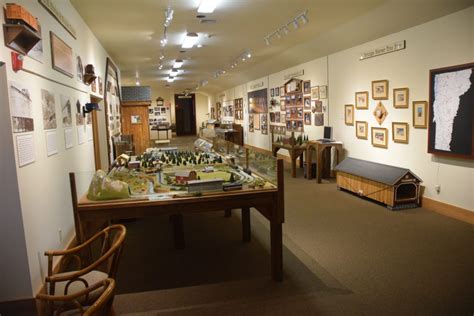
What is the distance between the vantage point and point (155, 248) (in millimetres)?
4387

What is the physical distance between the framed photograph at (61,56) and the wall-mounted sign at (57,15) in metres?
0.24

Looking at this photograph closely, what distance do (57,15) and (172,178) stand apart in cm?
250

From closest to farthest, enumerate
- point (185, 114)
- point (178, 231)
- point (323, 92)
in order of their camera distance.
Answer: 1. point (178, 231)
2. point (323, 92)
3. point (185, 114)

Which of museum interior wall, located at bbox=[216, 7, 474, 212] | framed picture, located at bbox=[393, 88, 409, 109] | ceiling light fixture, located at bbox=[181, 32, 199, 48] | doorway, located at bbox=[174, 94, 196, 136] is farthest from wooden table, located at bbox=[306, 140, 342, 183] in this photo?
doorway, located at bbox=[174, 94, 196, 136]

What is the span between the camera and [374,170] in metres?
6.43

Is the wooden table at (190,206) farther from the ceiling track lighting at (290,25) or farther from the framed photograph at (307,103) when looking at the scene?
the framed photograph at (307,103)

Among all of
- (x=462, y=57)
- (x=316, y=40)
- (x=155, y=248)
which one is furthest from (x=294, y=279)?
(x=316, y=40)

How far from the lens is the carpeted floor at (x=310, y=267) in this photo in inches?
118

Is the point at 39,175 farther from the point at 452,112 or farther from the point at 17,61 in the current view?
the point at 452,112

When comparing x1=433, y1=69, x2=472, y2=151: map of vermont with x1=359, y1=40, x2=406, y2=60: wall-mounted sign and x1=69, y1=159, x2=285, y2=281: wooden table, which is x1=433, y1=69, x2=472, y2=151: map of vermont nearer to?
x1=359, y1=40, x2=406, y2=60: wall-mounted sign

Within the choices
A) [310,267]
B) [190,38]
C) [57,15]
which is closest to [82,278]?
[310,267]

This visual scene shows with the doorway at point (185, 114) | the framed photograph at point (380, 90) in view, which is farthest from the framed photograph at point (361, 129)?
the doorway at point (185, 114)

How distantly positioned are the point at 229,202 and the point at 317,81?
6.82 meters

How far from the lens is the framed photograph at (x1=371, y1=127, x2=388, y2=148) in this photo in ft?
22.0
